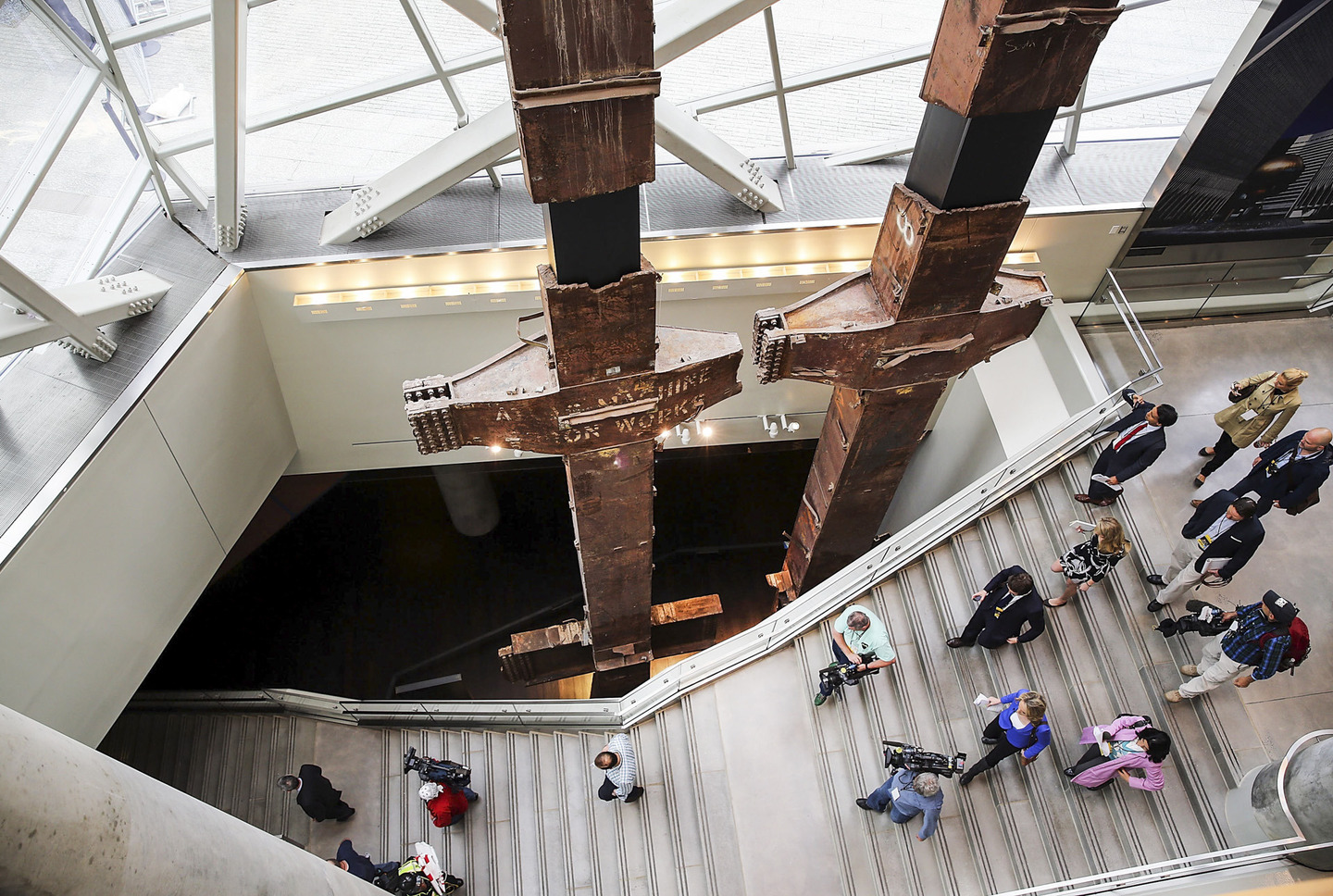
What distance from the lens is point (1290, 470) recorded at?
25.2ft

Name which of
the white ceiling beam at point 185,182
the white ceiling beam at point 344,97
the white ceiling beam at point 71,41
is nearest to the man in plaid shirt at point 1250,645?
the white ceiling beam at point 344,97

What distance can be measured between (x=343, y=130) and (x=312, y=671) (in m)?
8.69

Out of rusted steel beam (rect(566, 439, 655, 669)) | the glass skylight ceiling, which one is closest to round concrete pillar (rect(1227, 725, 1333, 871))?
rusted steel beam (rect(566, 439, 655, 669))

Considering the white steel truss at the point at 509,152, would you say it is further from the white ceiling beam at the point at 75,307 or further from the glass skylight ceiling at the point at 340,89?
the white ceiling beam at the point at 75,307

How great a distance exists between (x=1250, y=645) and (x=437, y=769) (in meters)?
8.41

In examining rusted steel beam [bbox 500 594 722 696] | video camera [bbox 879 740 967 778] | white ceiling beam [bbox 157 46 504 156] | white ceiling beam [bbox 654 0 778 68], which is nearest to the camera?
video camera [bbox 879 740 967 778]

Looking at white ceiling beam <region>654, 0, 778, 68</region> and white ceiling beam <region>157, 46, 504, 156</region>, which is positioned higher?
white ceiling beam <region>157, 46, 504, 156</region>

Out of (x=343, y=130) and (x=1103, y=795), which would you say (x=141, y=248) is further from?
(x=1103, y=795)

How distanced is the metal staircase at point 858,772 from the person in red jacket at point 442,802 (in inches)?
15.1

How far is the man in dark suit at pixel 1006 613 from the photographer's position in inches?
308

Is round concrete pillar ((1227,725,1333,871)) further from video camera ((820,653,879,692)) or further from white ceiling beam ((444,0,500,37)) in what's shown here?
white ceiling beam ((444,0,500,37))

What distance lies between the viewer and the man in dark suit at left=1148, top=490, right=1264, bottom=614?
7410mm

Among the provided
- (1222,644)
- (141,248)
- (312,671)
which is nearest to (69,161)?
(141,248)

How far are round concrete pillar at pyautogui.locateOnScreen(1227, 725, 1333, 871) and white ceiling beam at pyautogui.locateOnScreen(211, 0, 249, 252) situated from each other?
39.7ft
